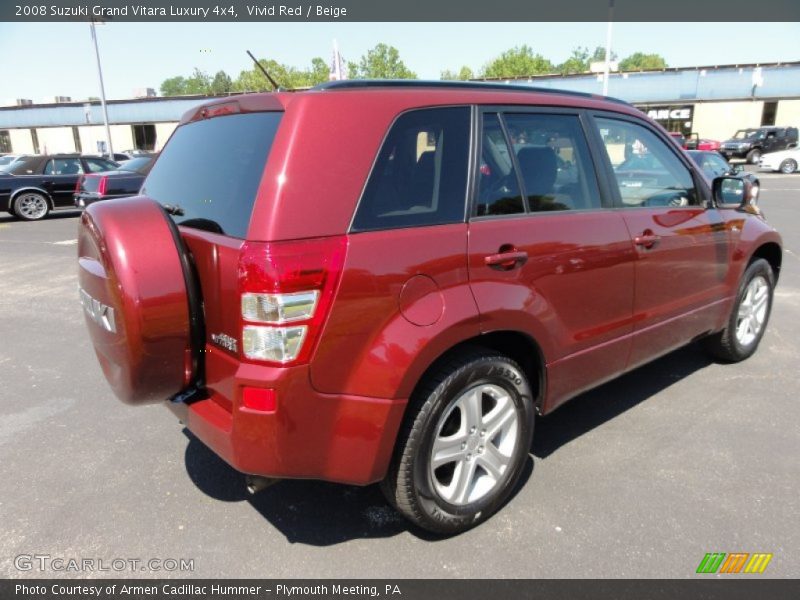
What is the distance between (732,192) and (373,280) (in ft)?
10.1

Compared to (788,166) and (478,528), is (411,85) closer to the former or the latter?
(478,528)

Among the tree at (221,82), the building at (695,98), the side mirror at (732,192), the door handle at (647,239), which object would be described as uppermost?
the tree at (221,82)

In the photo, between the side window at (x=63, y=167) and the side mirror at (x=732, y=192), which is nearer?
the side mirror at (x=732, y=192)

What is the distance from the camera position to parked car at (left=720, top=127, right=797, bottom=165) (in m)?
31.9

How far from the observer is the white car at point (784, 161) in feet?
90.1

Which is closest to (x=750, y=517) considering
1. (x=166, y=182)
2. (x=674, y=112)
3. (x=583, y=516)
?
(x=583, y=516)

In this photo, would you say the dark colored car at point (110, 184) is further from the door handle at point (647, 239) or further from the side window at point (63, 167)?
the door handle at point (647, 239)

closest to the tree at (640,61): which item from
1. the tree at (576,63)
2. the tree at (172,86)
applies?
the tree at (576,63)

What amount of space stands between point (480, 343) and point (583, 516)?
967 mm

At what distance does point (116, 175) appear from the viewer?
13195 millimetres

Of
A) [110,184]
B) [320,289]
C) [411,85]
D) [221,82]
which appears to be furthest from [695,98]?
[221,82]

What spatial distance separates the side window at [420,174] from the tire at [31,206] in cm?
1574

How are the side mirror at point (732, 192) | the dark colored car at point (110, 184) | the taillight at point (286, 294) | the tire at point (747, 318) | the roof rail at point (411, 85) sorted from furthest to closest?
the dark colored car at point (110, 184)
the tire at point (747, 318)
the side mirror at point (732, 192)
the roof rail at point (411, 85)
the taillight at point (286, 294)

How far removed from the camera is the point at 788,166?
27.8 metres
